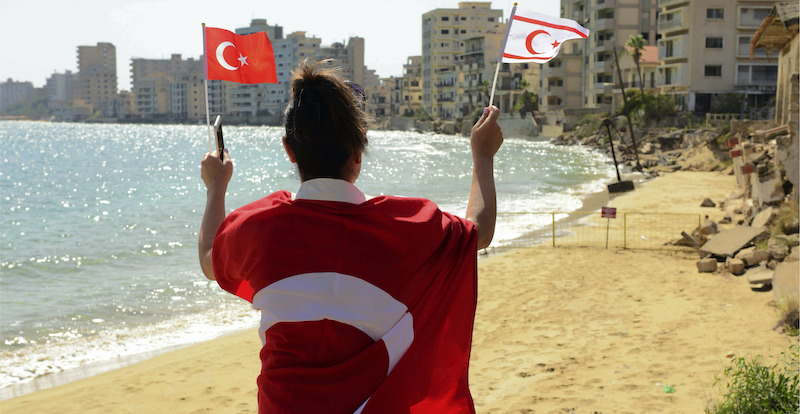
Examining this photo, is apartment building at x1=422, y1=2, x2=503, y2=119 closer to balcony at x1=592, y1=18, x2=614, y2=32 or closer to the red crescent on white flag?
balcony at x1=592, y1=18, x2=614, y2=32

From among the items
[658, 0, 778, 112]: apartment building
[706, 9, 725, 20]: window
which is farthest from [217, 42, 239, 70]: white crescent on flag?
[706, 9, 725, 20]: window

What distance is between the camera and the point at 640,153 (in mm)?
54312

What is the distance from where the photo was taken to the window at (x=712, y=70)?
190ft

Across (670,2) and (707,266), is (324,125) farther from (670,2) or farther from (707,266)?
(670,2)

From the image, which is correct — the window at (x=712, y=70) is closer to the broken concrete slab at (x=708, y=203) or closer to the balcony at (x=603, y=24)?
the balcony at (x=603, y=24)

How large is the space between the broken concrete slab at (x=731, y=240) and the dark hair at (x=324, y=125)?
40.7 ft

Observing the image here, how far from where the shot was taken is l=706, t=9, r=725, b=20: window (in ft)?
189

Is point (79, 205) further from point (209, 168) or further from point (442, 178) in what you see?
point (209, 168)

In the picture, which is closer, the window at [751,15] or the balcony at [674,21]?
the window at [751,15]

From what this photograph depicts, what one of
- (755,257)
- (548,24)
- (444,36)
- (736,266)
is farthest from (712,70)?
(444,36)

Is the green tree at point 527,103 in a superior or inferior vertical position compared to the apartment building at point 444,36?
inferior

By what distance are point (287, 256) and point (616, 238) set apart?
17.6 metres

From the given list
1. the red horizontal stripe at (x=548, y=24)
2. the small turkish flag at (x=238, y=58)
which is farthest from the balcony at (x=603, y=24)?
the small turkish flag at (x=238, y=58)

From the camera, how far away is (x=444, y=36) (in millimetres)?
133375
